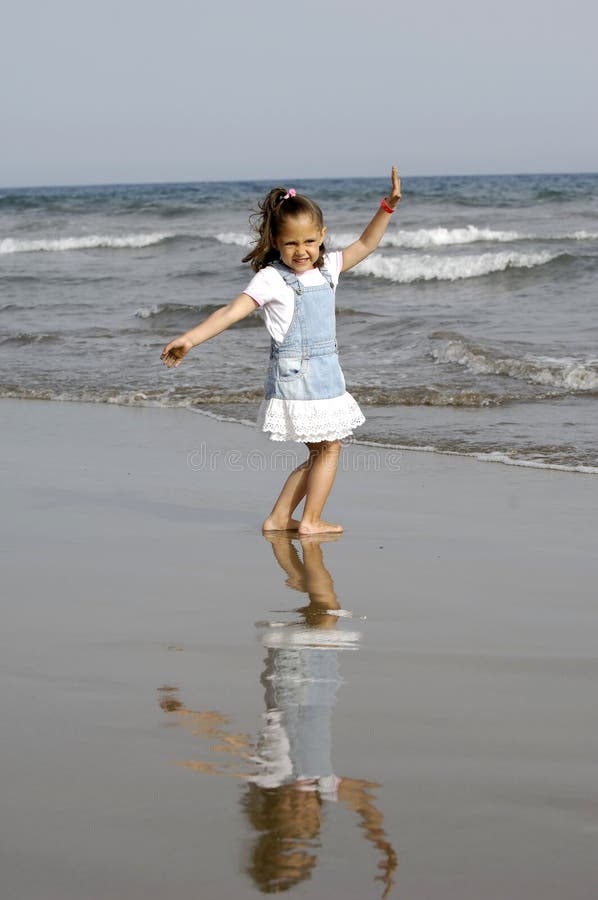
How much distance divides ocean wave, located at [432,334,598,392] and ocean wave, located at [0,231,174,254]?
587 inches

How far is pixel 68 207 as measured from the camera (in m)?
36.3

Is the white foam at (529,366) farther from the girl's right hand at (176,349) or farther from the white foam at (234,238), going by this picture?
the white foam at (234,238)

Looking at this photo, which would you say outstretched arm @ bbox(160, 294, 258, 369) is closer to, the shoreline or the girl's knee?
the girl's knee

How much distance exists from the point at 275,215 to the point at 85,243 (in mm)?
21036

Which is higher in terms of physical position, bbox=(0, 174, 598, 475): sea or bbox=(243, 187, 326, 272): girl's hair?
bbox=(243, 187, 326, 272): girl's hair

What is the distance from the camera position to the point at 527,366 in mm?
8133

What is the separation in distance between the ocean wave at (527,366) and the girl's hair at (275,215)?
363 cm

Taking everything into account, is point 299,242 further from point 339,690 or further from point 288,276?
point 339,690

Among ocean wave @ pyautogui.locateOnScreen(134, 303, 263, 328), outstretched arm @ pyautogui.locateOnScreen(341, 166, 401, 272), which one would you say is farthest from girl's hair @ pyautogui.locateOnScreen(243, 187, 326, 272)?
ocean wave @ pyautogui.locateOnScreen(134, 303, 263, 328)

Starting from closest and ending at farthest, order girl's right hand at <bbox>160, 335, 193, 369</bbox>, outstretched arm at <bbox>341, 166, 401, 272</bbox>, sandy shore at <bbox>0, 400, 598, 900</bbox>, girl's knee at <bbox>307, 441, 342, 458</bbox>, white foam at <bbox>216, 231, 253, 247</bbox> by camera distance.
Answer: sandy shore at <bbox>0, 400, 598, 900</bbox> → girl's right hand at <bbox>160, 335, 193, 369</bbox> → outstretched arm at <bbox>341, 166, 401, 272</bbox> → girl's knee at <bbox>307, 441, 342, 458</bbox> → white foam at <bbox>216, 231, 253, 247</bbox>

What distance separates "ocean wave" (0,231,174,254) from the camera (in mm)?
23375

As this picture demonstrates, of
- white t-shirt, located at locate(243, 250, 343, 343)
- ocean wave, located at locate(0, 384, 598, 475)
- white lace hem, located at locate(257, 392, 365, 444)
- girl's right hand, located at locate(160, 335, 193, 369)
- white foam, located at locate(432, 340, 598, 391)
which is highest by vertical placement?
white t-shirt, located at locate(243, 250, 343, 343)

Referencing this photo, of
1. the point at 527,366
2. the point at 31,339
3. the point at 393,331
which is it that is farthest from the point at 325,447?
the point at 31,339

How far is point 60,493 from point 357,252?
5.28 feet
